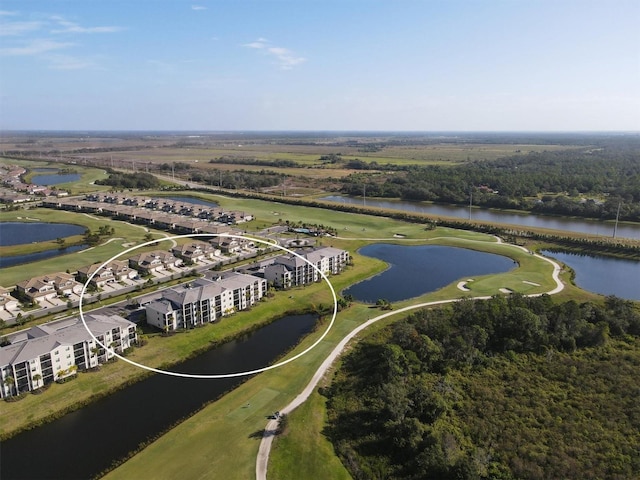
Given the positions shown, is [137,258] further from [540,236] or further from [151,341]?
[540,236]

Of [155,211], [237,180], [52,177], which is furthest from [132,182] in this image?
[155,211]

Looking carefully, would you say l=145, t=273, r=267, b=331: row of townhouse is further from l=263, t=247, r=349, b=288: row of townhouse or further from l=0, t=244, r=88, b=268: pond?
l=0, t=244, r=88, b=268: pond

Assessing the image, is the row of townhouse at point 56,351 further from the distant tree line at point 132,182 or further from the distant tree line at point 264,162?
the distant tree line at point 264,162

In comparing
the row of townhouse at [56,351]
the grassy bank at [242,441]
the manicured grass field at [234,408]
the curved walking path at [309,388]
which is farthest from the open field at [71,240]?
the curved walking path at [309,388]

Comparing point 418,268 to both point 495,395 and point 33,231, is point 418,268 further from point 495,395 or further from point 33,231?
point 33,231

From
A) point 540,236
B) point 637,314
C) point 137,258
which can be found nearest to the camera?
point 637,314

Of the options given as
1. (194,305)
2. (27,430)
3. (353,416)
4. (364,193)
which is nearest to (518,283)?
(353,416)

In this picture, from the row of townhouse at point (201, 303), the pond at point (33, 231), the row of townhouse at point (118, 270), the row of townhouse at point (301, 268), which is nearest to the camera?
the row of townhouse at point (201, 303)
